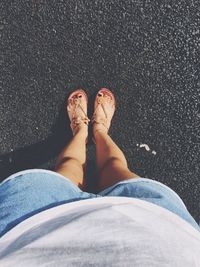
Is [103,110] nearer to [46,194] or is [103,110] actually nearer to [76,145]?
[76,145]

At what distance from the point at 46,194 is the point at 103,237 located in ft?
0.99

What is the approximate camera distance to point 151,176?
6.14ft

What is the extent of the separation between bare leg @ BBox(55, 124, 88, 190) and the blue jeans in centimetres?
17

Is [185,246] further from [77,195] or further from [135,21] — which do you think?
[135,21]

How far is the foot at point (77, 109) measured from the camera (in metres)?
1.84

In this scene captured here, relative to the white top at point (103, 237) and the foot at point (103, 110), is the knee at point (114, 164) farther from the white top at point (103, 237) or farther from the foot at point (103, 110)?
the white top at point (103, 237)

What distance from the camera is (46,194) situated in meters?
1.34

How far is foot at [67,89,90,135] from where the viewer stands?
1842mm

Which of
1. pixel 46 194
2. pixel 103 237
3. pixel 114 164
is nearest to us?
pixel 103 237

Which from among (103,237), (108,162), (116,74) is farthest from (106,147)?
(103,237)

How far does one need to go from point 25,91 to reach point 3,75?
0.12m

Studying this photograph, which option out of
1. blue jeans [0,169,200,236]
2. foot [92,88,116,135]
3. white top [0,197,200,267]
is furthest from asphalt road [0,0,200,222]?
white top [0,197,200,267]

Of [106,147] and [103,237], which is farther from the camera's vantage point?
[106,147]

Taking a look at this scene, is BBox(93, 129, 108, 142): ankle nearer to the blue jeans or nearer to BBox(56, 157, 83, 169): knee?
BBox(56, 157, 83, 169): knee
